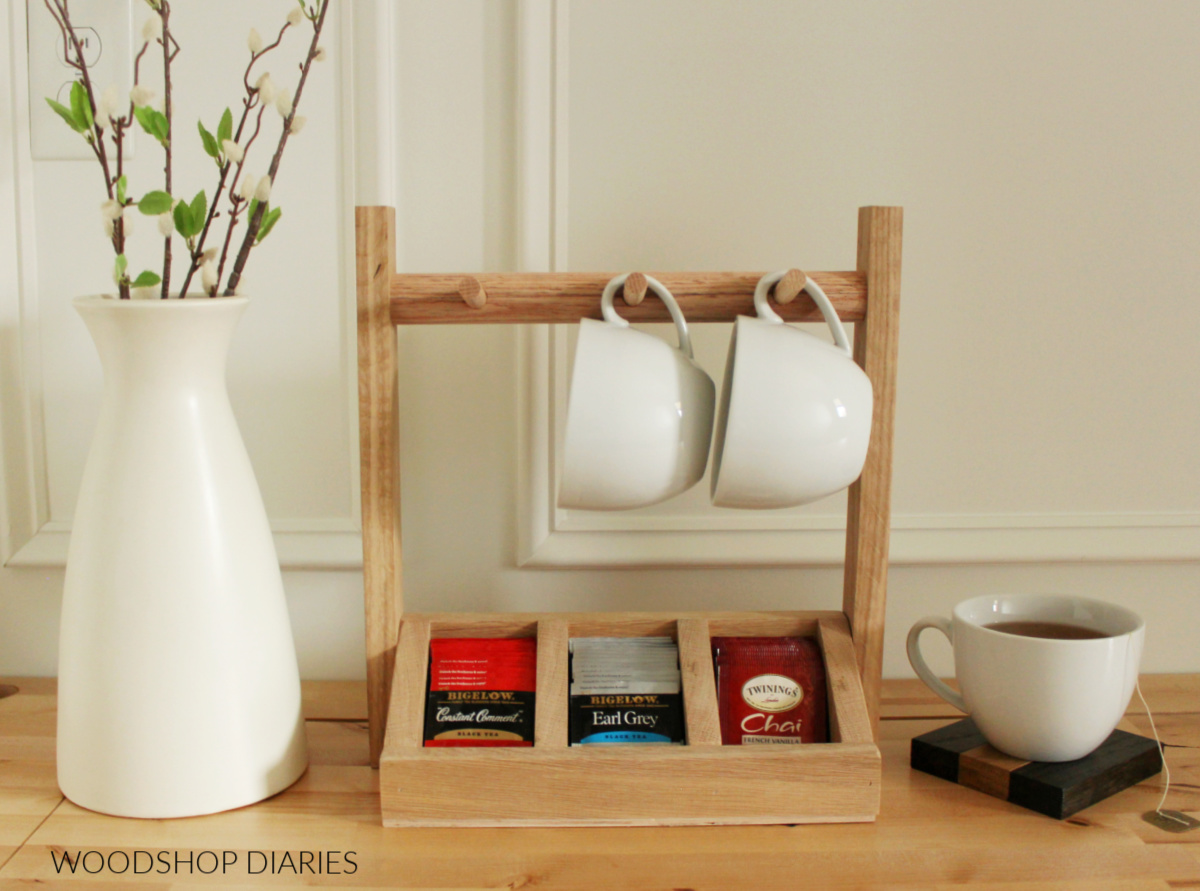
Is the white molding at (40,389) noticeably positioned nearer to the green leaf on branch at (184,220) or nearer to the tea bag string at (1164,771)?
the green leaf on branch at (184,220)

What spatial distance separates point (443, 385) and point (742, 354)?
362 mm

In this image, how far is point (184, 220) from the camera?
2.19 feet

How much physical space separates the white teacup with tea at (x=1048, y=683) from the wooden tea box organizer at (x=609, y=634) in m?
Result: 0.08

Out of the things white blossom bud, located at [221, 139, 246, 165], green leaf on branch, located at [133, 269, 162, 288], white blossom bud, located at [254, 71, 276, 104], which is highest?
white blossom bud, located at [254, 71, 276, 104]

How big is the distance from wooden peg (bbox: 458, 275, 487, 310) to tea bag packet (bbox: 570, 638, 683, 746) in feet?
0.89

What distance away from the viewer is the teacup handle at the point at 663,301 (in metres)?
0.68

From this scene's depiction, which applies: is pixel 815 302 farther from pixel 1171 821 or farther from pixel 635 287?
pixel 1171 821

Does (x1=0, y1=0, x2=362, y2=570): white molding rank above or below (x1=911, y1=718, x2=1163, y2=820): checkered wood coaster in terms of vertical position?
above

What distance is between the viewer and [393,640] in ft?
2.46

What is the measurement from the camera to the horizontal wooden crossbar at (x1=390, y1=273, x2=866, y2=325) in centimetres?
71

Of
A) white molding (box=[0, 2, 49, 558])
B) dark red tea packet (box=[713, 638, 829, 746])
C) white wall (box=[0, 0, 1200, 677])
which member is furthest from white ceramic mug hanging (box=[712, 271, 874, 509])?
white molding (box=[0, 2, 49, 558])

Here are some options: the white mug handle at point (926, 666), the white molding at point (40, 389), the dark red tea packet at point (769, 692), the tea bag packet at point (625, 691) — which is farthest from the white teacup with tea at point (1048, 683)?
the white molding at point (40, 389)

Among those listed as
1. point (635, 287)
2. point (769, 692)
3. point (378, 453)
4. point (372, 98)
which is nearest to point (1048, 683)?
point (769, 692)

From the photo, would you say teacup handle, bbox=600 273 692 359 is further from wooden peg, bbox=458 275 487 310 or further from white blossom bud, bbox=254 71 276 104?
white blossom bud, bbox=254 71 276 104
